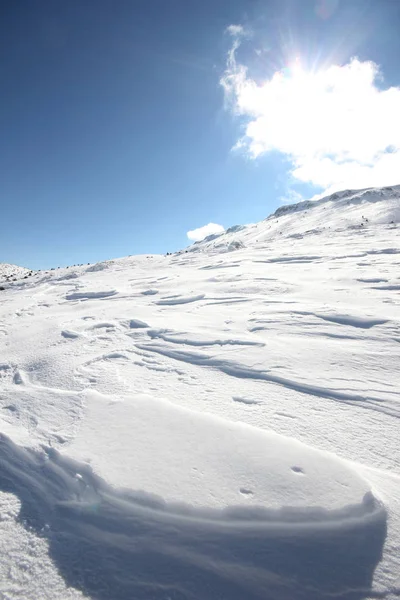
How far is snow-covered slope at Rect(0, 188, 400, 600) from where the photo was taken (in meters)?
1.34

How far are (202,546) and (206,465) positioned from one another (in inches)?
15.8

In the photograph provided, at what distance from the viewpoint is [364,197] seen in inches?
1389

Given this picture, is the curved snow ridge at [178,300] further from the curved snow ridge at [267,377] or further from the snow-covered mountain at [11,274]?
the snow-covered mountain at [11,274]

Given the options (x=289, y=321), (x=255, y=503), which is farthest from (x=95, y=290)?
(x=255, y=503)

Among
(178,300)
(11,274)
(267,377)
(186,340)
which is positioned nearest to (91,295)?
(178,300)

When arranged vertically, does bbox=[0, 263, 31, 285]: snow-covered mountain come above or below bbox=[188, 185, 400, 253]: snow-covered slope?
below

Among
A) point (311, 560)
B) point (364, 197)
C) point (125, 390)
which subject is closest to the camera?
point (311, 560)

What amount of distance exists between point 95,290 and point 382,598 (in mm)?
8088

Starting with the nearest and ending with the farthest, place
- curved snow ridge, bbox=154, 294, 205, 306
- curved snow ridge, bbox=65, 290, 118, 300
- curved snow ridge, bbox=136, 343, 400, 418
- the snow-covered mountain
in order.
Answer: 1. curved snow ridge, bbox=136, 343, 400, 418
2. curved snow ridge, bbox=154, 294, 205, 306
3. curved snow ridge, bbox=65, 290, 118, 300
4. the snow-covered mountain

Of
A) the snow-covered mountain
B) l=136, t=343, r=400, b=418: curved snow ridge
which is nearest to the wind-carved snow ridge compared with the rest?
l=136, t=343, r=400, b=418: curved snow ridge

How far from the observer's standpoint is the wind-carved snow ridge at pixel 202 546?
129cm

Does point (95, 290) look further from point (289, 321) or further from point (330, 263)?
point (330, 263)

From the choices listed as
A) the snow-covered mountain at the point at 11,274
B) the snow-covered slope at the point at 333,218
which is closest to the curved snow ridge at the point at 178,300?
the snow-covered slope at the point at 333,218

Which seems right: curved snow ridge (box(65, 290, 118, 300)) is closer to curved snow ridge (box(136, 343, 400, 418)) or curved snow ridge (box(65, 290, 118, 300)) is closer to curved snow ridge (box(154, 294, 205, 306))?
curved snow ridge (box(154, 294, 205, 306))
